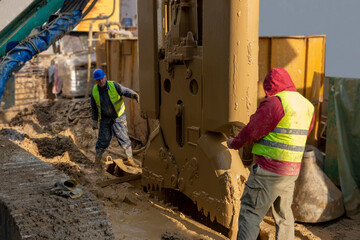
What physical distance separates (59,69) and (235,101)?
10402mm

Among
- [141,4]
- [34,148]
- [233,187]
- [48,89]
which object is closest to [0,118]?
[48,89]

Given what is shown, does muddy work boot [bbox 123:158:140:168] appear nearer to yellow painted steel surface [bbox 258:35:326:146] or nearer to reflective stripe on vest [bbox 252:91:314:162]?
yellow painted steel surface [bbox 258:35:326:146]

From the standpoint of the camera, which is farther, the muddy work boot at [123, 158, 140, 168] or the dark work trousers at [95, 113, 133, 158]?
the muddy work boot at [123, 158, 140, 168]

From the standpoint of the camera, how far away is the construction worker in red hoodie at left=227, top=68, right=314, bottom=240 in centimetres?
366

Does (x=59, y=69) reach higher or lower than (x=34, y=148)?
higher

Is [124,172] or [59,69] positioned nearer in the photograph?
[124,172]

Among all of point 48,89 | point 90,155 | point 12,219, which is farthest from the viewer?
point 48,89

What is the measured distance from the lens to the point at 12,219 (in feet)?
9.59

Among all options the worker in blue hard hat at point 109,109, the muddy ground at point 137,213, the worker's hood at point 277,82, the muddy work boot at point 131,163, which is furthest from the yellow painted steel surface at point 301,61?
the worker's hood at point 277,82

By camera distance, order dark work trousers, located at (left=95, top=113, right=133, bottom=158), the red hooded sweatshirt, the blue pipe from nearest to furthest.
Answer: the red hooded sweatshirt, the blue pipe, dark work trousers, located at (left=95, top=113, right=133, bottom=158)

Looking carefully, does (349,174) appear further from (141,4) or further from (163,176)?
(141,4)

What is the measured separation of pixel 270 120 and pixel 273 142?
0.23 metres

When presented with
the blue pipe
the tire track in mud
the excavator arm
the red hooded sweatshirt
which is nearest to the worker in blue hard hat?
the blue pipe

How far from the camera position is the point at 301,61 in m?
7.11
